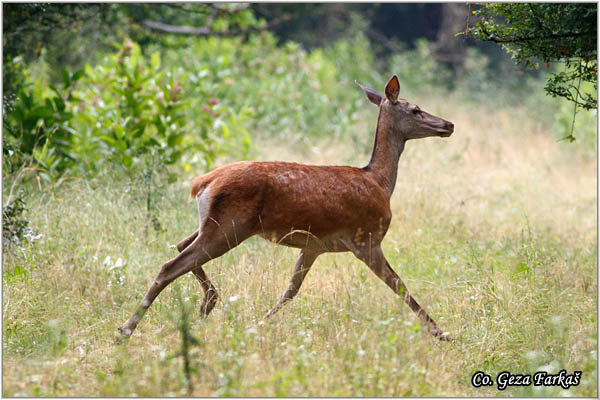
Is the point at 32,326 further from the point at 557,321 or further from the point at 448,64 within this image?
the point at 448,64

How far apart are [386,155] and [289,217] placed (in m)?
1.16

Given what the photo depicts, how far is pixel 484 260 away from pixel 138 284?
3.12 m

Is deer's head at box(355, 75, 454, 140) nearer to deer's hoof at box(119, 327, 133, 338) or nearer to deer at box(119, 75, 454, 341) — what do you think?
deer at box(119, 75, 454, 341)

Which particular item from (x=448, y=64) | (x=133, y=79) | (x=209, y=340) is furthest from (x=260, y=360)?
(x=448, y=64)

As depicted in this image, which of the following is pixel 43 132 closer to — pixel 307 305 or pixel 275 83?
pixel 307 305

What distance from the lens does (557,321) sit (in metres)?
4.71

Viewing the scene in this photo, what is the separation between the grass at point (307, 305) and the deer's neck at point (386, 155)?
85cm

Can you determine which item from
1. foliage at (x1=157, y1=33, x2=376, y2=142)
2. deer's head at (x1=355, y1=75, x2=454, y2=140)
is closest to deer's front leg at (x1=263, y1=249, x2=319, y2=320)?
deer's head at (x1=355, y1=75, x2=454, y2=140)

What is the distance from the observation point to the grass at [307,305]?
4.23 m

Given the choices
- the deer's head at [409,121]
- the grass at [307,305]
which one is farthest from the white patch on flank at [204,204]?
the deer's head at [409,121]

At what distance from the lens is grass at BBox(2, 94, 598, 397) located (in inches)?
167

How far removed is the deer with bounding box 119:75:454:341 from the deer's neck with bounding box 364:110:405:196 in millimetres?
12

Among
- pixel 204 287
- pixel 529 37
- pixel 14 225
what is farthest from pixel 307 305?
pixel 14 225

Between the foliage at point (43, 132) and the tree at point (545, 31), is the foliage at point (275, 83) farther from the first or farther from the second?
the tree at point (545, 31)
